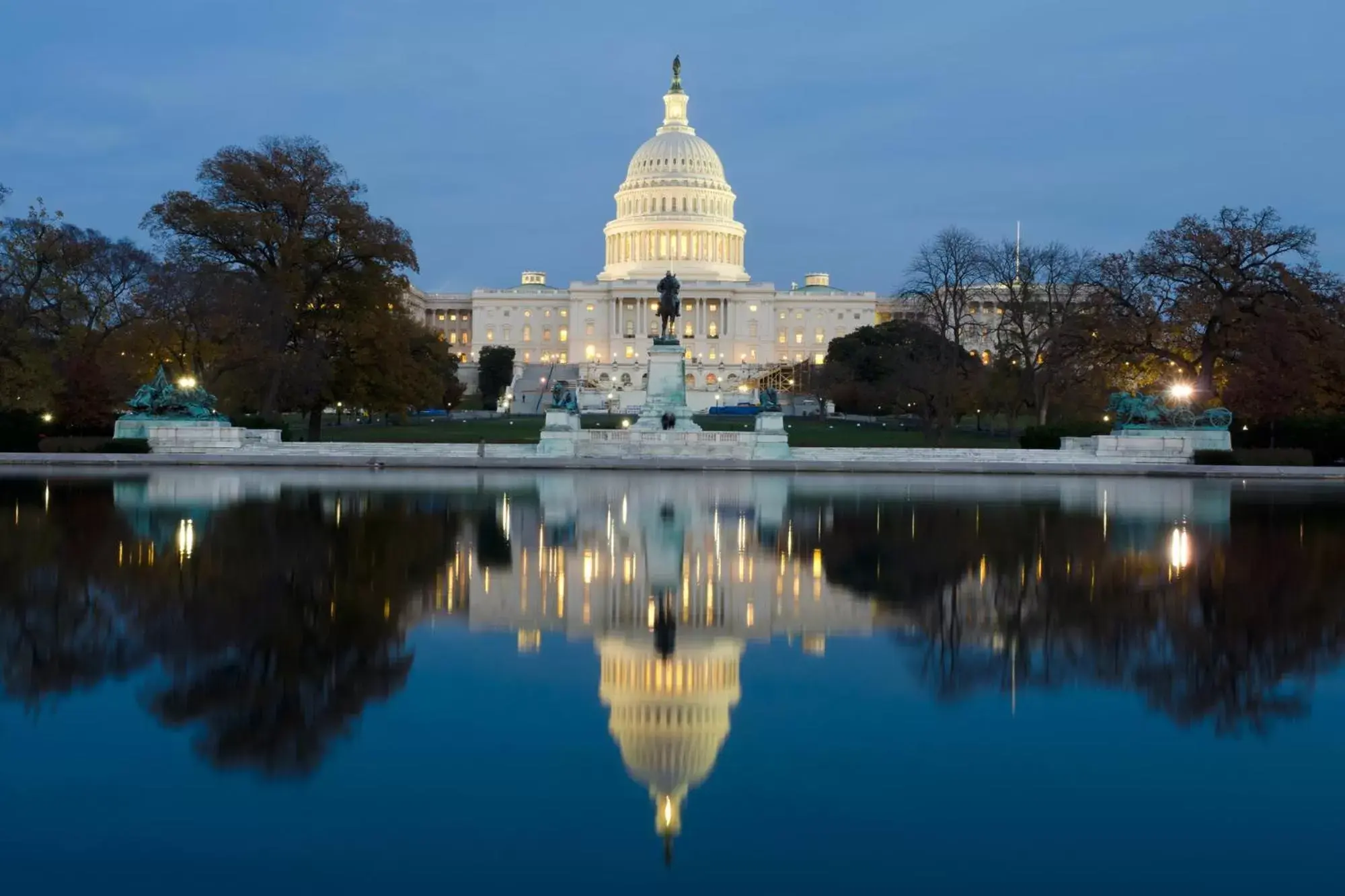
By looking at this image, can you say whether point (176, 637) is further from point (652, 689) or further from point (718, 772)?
point (718, 772)

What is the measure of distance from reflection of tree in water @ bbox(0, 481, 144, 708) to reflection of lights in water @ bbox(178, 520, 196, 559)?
761 millimetres

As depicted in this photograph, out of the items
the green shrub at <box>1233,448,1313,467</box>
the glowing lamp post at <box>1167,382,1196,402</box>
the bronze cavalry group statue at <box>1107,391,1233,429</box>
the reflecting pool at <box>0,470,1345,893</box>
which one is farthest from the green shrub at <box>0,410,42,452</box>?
the green shrub at <box>1233,448,1313,467</box>

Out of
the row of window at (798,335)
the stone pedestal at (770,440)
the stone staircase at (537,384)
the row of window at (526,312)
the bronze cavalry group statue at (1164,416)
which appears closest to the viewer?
the stone pedestal at (770,440)

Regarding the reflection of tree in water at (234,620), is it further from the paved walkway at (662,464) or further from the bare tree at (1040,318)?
the bare tree at (1040,318)

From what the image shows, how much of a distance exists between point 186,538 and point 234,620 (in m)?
6.86

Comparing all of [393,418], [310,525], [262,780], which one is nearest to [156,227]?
[393,418]

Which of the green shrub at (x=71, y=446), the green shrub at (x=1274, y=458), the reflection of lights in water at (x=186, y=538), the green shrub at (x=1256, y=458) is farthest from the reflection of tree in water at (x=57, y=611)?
the green shrub at (x=1274, y=458)

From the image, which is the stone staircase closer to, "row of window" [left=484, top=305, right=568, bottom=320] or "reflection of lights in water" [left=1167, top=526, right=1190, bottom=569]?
"row of window" [left=484, top=305, right=568, bottom=320]

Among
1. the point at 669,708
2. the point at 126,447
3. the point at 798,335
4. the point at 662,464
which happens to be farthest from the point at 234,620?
the point at 798,335

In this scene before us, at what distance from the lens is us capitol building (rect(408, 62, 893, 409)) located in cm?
14075

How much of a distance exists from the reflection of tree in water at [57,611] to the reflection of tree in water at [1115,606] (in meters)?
5.77

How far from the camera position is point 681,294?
139500 mm

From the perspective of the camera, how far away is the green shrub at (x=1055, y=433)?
46.2 meters

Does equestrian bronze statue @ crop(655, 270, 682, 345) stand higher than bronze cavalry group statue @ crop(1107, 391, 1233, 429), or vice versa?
equestrian bronze statue @ crop(655, 270, 682, 345)
